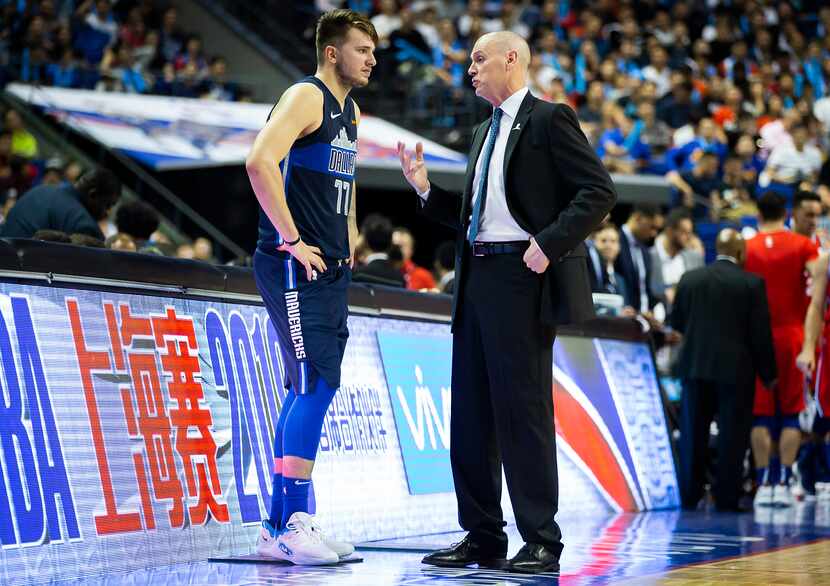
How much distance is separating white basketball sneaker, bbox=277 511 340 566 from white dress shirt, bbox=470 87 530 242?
4.47 feet

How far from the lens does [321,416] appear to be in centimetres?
498

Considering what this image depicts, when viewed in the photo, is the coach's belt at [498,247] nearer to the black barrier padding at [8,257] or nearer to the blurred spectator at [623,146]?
the black barrier padding at [8,257]

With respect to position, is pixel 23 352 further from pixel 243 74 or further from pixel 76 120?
pixel 243 74

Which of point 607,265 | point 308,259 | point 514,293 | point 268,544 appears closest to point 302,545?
A: point 268,544

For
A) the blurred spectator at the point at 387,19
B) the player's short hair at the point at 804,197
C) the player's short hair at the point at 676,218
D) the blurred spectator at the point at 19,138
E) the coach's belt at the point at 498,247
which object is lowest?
the coach's belt at the point at 498,247

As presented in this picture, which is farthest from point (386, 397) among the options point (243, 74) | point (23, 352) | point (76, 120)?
point (243, 74)

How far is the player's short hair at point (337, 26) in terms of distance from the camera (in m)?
5.11

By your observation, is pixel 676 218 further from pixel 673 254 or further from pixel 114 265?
pixel 114 265

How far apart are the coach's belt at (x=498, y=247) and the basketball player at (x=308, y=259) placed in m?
0.54

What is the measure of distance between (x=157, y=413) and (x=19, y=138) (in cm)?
1157

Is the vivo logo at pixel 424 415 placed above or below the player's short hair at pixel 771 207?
below

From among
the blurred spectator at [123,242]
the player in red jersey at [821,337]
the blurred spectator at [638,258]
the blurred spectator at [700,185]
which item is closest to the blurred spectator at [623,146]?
the blurred spectator at [700,185]

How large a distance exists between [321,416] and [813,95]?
17.5m

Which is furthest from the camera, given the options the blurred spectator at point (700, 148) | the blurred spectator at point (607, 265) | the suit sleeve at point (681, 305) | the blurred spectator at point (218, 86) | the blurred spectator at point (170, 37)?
the blurred spectator at point (170, 37)
